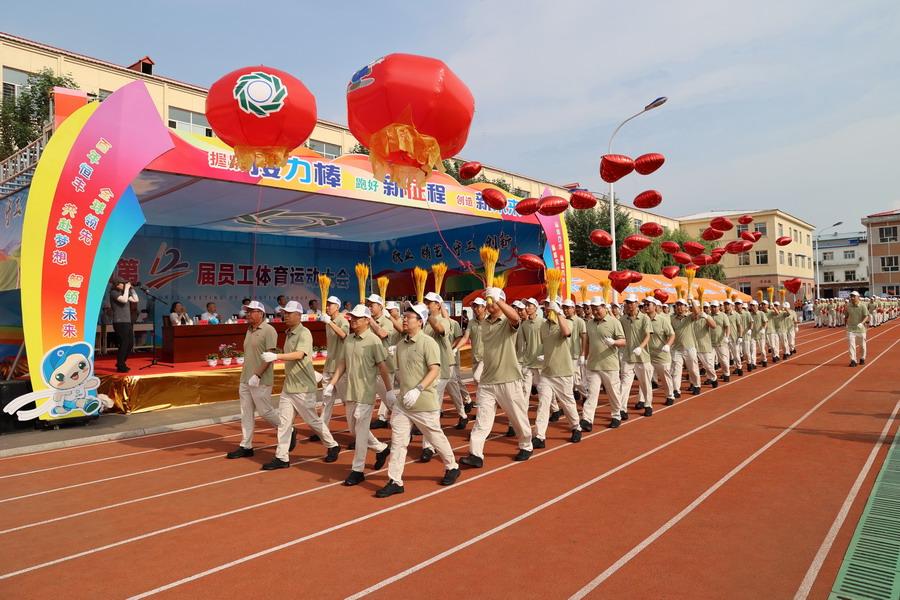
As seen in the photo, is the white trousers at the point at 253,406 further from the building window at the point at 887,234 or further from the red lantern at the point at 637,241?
the building window at the point at 887,234

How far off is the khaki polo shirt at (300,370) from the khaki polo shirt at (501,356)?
199 centimetres

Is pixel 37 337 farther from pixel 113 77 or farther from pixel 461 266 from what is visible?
pixel 113 77

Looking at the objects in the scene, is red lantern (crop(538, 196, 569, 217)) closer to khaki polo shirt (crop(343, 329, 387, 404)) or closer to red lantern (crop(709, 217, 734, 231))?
red lantern (crop(709, 217, 734, 231))

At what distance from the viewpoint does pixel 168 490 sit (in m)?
5.73

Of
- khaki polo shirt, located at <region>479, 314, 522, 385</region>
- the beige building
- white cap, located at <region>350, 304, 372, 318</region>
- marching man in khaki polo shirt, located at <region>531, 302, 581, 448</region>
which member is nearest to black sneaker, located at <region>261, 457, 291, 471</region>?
white cap, located at <region>350, 304, 372, 318</region>

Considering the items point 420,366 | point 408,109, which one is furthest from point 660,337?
point 408,109

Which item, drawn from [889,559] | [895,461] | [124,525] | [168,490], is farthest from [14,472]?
[895,461]

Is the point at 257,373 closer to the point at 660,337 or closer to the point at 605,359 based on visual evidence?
the point at 605,359

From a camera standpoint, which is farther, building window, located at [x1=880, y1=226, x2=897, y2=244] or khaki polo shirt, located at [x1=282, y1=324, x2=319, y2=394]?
building window, located at [x1=880, y1=226, x2=897, y2=244]

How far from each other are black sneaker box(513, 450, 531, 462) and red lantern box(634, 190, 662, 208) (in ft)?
23.2

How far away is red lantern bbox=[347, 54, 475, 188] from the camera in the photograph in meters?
5.80

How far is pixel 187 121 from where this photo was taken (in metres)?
26.1

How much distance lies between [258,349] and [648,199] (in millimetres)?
8543

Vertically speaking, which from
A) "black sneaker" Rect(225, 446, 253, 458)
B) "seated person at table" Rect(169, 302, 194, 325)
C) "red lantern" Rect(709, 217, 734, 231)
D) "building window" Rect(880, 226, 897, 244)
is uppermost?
"building window" Rect(880, 226, 897, 244)
